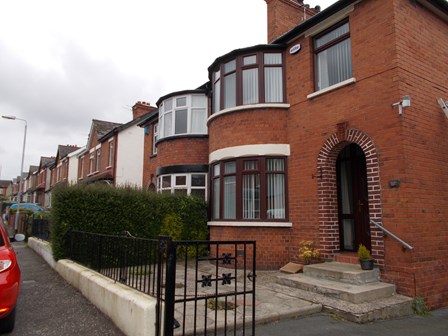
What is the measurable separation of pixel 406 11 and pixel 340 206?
439cm

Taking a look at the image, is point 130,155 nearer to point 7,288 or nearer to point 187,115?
point 187,115

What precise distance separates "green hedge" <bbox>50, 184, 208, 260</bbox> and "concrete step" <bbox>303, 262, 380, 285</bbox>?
4370 mm

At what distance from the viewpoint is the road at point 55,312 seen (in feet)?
15.5

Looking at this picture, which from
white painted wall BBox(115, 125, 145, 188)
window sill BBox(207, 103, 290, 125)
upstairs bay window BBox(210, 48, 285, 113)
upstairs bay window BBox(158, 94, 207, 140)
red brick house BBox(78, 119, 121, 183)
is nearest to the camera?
window sill BBox(207, 103, 290, 125)

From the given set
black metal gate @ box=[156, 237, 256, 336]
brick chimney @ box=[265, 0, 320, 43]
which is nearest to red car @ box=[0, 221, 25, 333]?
black metal gate @ box=[156, 237, 256, 336]

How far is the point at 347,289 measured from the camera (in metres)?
5.79

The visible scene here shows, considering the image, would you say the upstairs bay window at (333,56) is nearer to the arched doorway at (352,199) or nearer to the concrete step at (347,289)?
the arched doorway at (352,199)

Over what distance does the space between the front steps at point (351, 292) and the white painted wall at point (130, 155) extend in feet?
43.1

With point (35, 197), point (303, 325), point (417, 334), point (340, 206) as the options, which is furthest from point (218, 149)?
point (35, 197)

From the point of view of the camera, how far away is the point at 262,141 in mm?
9023

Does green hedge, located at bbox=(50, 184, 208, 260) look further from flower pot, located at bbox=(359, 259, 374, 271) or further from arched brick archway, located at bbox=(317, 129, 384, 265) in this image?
flower pot, located at bbox=(359, 259, 374, 271)

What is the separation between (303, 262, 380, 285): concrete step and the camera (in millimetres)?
6148

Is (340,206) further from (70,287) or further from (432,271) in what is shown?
(70,287)

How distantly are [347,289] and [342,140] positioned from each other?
3.15m
